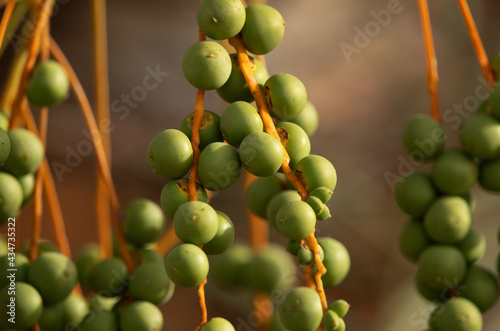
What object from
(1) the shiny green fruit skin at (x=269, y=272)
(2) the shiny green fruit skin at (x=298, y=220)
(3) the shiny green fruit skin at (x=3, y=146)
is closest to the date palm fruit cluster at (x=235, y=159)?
(2) the shiny green fruit skin at (x=298, y=220)

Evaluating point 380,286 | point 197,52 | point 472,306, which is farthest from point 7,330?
point 380,286

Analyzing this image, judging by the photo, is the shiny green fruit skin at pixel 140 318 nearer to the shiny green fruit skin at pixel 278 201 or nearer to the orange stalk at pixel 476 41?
the shiny green fruit skin at pixel 278 201

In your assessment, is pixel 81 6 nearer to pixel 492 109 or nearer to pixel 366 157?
pixel 366 157

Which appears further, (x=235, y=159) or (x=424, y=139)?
(x=424, y=139)

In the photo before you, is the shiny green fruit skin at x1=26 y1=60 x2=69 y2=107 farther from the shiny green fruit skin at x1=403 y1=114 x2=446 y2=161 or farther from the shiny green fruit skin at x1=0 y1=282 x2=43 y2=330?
the shiny green fruit skin at x1=403 y1=114 x2=446 y2=161

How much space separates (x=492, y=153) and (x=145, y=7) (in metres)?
1.13

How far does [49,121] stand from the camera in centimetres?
140

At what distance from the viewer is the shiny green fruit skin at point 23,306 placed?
532 mm

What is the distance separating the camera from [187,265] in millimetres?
434

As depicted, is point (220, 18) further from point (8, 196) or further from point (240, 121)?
point (8, 196)

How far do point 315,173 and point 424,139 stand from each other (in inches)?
7.3

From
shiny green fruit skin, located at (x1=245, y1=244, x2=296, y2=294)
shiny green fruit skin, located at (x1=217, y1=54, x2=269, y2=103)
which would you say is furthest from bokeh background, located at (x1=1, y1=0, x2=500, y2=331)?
shiny green fruit skin, located at (x1=217, y1=54, x2=269, y2=103)

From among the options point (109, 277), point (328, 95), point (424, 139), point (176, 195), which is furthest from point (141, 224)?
point (328, 95)

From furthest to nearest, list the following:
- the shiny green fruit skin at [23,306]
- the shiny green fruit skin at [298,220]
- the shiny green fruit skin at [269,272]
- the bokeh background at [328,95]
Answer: the bokeh background at [328,95]
the shiny green fruit skin at [269,272]
the shiny green fruit skin at [23,306]
the shiny green fruit skin at [298,220]
